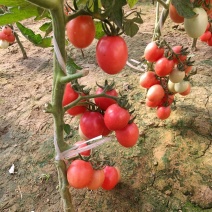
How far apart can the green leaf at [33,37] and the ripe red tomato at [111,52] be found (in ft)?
0.55

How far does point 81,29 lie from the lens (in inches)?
24.7

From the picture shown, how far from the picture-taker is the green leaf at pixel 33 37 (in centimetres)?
69

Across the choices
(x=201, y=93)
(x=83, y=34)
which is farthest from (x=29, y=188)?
(x=201, y=93)

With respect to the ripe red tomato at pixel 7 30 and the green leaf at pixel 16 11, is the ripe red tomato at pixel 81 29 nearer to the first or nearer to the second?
the green leaf at pixel 16 11

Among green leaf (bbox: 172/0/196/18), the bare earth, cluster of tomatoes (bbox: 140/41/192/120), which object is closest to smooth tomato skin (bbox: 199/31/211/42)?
the bare earth

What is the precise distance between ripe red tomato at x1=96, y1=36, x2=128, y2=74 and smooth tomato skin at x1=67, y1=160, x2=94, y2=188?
1.01ft

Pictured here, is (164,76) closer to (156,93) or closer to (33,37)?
(156,93)

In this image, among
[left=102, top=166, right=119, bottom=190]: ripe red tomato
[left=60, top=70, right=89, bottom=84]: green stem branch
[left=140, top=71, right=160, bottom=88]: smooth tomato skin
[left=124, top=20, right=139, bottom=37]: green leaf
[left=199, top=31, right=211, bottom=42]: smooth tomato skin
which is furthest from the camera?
[left=199, top=31, right=211, bottom=42]: smooth tomato skin

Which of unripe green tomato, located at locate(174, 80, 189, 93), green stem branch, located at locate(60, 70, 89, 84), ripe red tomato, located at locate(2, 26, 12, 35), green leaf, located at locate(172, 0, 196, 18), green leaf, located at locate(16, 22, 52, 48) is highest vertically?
green leaf, located at locate(172, 0, 196, 18)

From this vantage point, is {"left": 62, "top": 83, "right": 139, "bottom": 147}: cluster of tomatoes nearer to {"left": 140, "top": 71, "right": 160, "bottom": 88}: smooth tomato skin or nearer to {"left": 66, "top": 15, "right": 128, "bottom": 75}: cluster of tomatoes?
{"left": 66, "top": 15, "right": 128, "bottom": 75}: cluster of tomatoes

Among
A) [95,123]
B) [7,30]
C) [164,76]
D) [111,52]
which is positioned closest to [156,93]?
[164,76]

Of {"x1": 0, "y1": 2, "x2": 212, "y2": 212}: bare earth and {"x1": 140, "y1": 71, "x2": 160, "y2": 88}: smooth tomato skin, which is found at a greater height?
{"x1": 140, "y1": 71, "x2": 160, "y2": 88}: smooth tomato skin

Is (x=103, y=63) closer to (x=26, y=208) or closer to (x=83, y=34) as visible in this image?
(x=83, y=34)

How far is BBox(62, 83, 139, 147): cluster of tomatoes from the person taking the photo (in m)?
0.77
